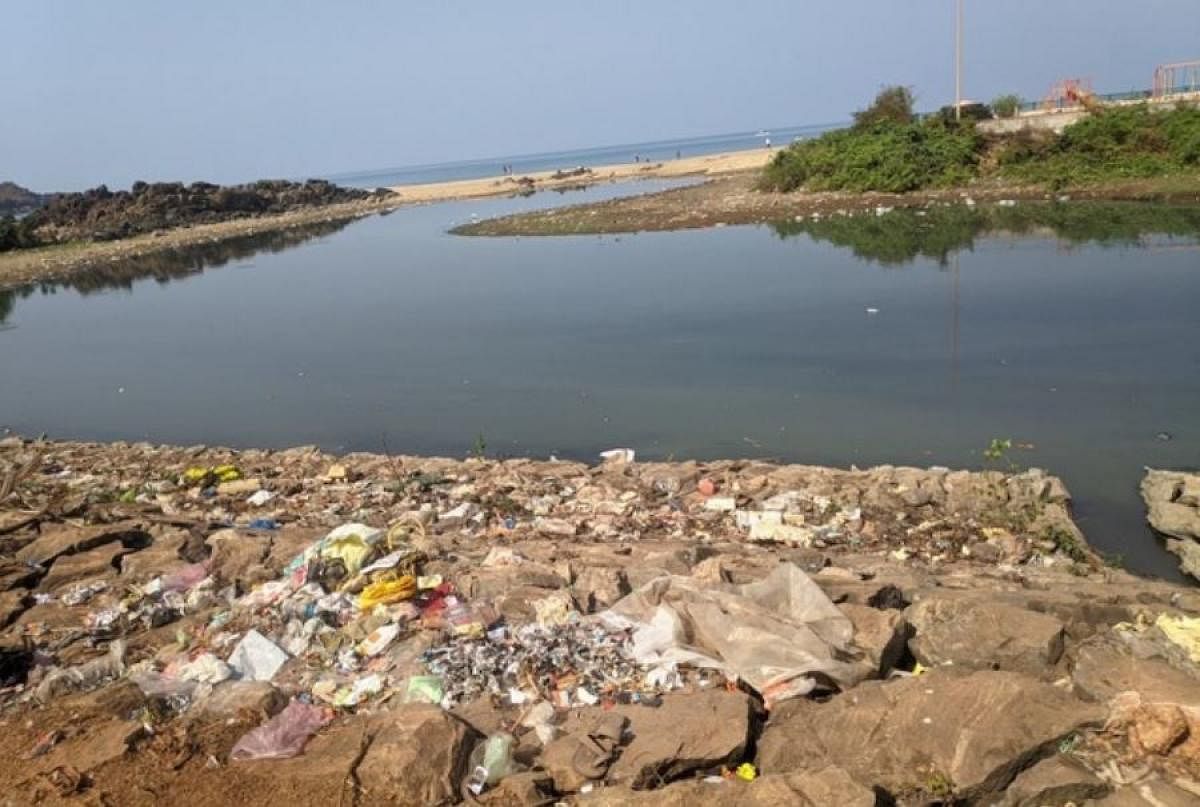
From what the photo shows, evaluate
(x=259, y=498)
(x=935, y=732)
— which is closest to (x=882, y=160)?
(x=259, y=498)

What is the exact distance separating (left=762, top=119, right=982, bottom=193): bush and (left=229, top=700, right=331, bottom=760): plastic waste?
2834 centimetres

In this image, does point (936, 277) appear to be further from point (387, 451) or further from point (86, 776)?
point (86, 776)

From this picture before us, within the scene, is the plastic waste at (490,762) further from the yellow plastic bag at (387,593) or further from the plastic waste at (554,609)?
the yellow plastic bag at (387,593)

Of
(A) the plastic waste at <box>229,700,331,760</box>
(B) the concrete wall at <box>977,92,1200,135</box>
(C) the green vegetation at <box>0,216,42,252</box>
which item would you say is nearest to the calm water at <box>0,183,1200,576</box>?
(A) the plastic waste at <box>229,700,331,760</box>

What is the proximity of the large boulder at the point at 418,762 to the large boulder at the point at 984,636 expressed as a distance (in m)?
2.26

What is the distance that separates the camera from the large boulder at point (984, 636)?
4148 millimetres

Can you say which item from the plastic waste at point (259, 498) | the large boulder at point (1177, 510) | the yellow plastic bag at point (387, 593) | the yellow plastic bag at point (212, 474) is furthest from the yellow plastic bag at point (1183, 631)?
the yellow plastic bag at point (212, 474)

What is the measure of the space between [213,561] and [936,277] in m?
14.8

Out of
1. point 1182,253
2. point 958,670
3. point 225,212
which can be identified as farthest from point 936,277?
point 225,212

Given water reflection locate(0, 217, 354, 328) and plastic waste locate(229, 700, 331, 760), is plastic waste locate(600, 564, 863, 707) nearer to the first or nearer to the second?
plastic waste locate(229, 700, 331, 760)

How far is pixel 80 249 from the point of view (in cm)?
4166

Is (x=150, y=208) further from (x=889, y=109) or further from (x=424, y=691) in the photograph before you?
(x=424, y=691)

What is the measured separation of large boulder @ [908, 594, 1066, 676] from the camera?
13.6 feet

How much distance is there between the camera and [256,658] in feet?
15.9
